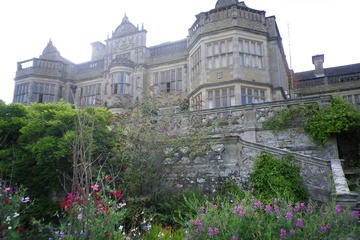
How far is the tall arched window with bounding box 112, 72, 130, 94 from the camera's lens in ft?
65.5

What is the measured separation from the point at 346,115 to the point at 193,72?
379 inches

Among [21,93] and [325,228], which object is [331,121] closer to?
[325,228]

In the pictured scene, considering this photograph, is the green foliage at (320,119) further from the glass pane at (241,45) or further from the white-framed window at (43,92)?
the white-framed window at (43,92)

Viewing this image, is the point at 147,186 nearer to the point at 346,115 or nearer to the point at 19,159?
the point at 19,159

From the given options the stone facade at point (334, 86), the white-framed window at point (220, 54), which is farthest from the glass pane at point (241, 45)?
the stone facade at point (334, 86)

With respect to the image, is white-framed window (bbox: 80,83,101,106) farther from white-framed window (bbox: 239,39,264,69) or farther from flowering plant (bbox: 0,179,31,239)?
flowering plant (bbox: 0,179,31,239)

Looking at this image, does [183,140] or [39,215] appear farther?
[183,140]

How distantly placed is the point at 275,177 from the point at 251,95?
8669 millimetres

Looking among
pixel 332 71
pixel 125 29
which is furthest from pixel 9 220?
pixel 332 71

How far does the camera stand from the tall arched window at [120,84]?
1997cm

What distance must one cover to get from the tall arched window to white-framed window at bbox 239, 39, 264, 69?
8.17 m

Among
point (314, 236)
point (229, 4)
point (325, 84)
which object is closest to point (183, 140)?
point (314, 236)

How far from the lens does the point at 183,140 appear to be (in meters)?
8.76

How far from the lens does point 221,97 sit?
51.0 ft
